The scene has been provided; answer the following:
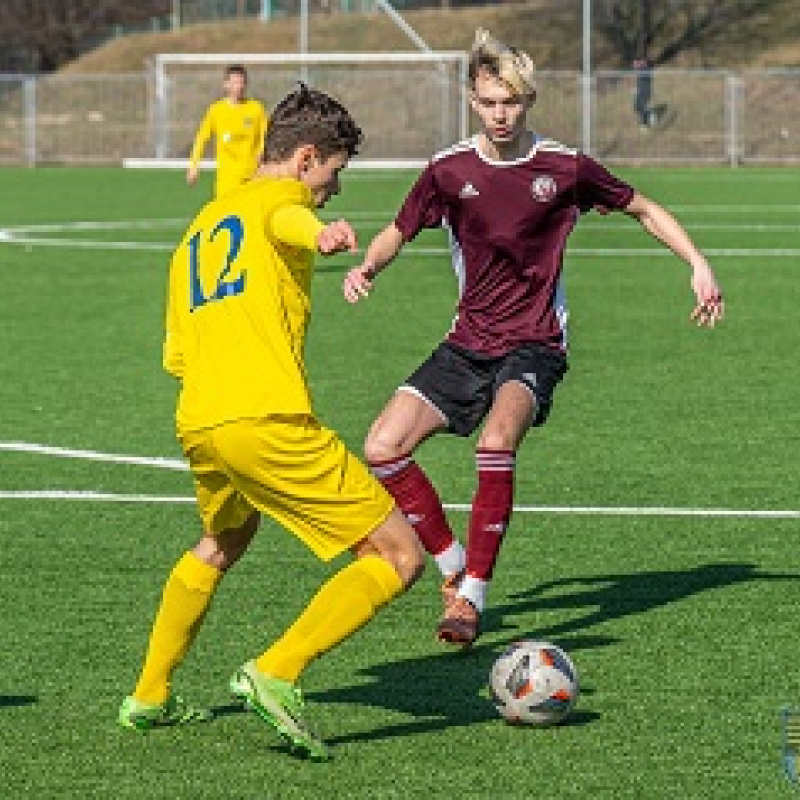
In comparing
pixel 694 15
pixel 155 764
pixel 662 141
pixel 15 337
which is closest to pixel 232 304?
pixel 155 764

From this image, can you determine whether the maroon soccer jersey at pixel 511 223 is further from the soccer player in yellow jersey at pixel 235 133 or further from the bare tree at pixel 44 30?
the bare tree at pixel 44 30

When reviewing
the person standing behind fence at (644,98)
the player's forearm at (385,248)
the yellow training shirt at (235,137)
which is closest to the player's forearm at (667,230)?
the player's forearm at (385,248)

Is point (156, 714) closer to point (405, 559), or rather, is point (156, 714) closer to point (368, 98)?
point (405, 559)

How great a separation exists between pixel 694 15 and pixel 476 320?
61.4 meters

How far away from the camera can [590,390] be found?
15875 mm

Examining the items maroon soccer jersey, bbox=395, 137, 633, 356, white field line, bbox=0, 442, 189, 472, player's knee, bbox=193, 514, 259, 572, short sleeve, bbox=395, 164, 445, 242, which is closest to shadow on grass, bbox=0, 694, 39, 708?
player's knee, bbox=193, 514, 259, 572

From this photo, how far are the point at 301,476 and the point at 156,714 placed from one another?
2.96 feet

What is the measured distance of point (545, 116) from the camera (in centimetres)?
5747

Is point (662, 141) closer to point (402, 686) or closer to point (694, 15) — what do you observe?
point (694, 15)

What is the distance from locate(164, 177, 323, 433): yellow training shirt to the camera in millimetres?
7035

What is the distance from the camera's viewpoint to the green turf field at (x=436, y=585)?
6.98m

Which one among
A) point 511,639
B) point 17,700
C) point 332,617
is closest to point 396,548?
point 332,617

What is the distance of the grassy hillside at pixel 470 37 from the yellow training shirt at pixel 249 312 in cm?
5913

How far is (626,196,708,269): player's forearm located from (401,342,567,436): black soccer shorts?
0.59 meters
